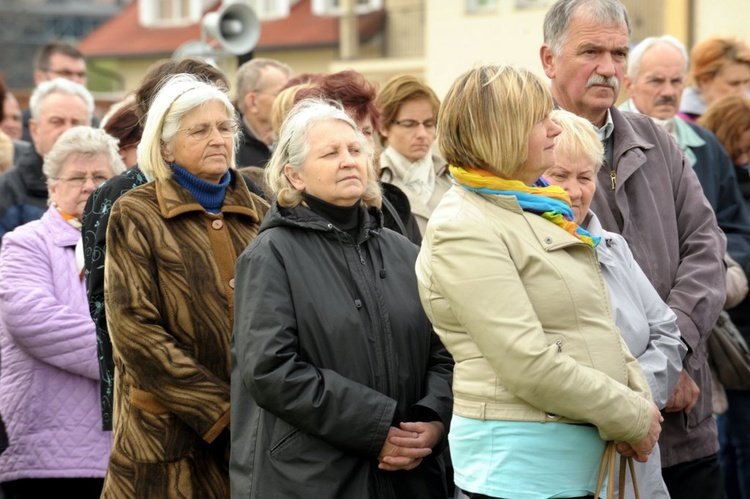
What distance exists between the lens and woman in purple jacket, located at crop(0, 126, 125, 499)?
5516mm

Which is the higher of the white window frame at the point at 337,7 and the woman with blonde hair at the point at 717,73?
the white window frame at the point at 337,7

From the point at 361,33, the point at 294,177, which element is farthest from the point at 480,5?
the point at 294,177

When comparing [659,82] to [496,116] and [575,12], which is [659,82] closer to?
[575,12]

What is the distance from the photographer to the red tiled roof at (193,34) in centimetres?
3838

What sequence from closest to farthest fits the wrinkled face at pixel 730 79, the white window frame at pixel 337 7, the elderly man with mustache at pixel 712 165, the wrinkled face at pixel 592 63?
the wrinkled face at pixel 592 63 → the elderly man with mustache at pixel 712 165 → the wrinkled face at pixel 730 79 → the white window frame at pixel 337 7

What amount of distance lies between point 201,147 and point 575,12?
149 cm

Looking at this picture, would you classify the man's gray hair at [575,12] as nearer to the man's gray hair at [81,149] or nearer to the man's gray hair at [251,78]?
the man's gray hair at [81,149]

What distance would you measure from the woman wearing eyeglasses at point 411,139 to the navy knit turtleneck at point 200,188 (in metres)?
1.71

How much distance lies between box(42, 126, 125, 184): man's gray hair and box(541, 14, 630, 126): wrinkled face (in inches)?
88.7

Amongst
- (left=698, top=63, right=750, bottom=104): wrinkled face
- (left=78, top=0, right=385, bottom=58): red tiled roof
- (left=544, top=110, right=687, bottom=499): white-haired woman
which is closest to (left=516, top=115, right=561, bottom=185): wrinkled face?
(left=544, top=110, right=687, bottom=499): white-haired woman

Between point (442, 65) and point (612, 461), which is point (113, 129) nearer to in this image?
point (612, 461)

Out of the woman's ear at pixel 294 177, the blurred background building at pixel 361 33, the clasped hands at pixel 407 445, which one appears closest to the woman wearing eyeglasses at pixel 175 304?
the woman's ear at pixel 294 177

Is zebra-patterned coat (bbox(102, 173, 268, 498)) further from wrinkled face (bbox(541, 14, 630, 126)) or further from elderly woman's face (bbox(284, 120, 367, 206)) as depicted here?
wrinkled face (bbox(541, 14, 630, 126))

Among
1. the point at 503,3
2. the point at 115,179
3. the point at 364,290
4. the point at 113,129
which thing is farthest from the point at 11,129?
the point at 503,3
